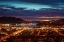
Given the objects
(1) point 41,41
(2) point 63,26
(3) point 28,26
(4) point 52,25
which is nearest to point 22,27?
(3) point 28,26

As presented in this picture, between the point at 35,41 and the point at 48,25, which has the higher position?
the point at 35,41

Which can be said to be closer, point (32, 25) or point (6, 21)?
point (6, 21)

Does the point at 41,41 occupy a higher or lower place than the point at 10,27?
higher

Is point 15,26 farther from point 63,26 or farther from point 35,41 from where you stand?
point 35,41

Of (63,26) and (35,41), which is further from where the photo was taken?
(63,26)

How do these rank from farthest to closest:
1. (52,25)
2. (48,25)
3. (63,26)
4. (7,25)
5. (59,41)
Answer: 1. (48,25)
2. (52,25)
3. (63,26)
4. (7,25)
5. (59,41)

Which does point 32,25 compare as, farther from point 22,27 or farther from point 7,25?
point 7,25

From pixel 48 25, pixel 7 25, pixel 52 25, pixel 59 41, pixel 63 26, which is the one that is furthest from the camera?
pixel 48 25

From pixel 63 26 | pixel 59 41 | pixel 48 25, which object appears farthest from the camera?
pixel 48 25

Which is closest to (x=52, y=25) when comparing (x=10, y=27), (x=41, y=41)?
(x=10, y=27)
